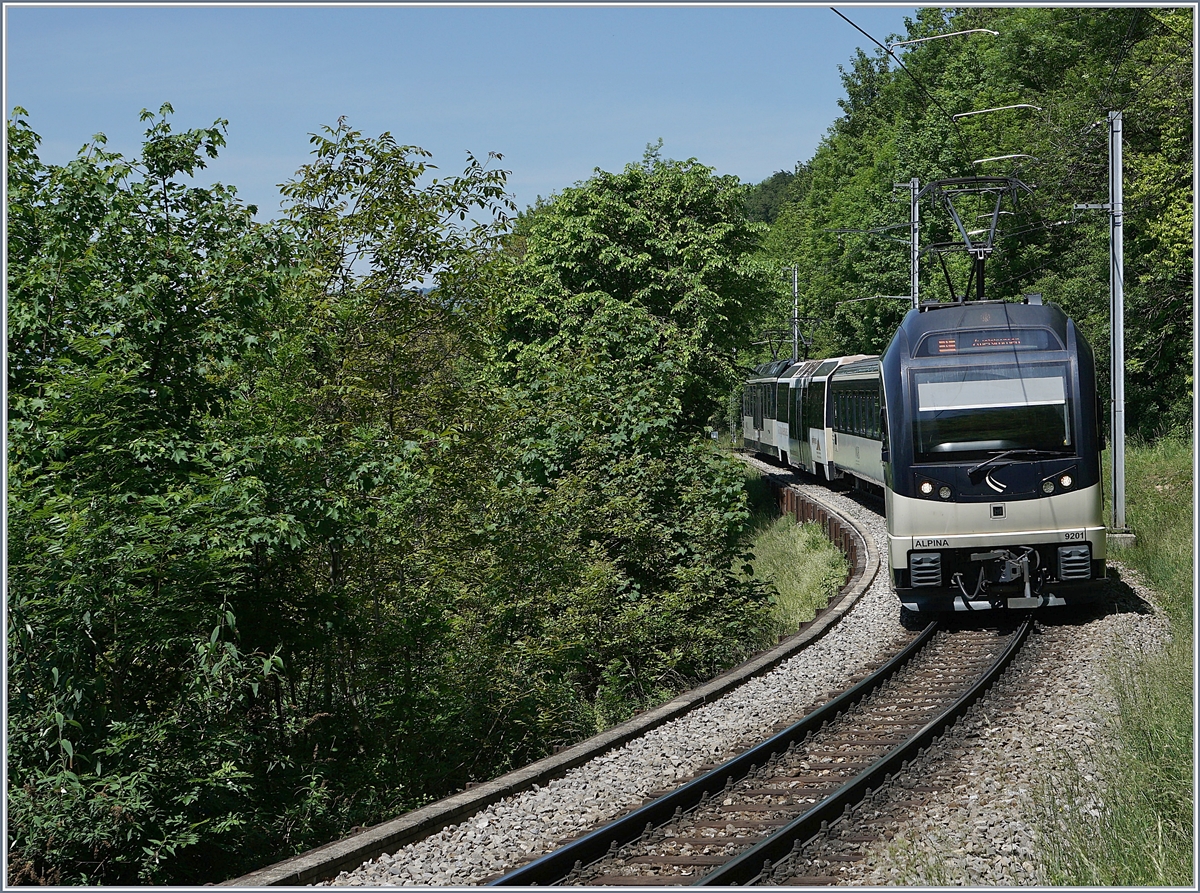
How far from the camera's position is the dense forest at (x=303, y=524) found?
7.21m

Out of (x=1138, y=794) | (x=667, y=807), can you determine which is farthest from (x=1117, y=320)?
(x=667, y=807)

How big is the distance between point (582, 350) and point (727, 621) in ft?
15.7

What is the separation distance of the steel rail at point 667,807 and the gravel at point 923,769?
0.31 m

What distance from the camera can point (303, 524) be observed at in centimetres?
842

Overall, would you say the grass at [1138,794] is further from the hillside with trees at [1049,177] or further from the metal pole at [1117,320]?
the hillside with trees at [1049,177]

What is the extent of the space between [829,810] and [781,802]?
1.91 feet

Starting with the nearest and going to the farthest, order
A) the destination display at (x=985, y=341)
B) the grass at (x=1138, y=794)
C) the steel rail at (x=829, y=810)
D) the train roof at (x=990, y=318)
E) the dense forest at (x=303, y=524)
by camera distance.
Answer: the grass at (x=1138, y=794) → the steel rail at (x=829, y=810) → the dense forest at (x=303, y=524) → the destination display at (x=985, y=341) → the train roof at (x=990, y=318)

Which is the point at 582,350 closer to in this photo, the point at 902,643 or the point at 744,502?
the point at 744,502

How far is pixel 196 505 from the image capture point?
24.9ft

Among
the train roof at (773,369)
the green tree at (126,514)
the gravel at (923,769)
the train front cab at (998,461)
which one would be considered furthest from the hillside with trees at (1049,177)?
the green tree at (126,514)

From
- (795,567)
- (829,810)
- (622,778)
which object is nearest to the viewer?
(829,810)

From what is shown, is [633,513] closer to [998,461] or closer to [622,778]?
[998,461]

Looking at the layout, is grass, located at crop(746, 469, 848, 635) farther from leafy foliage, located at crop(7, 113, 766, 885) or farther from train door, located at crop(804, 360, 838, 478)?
train door, located at crop(804, 360, 838, 478)

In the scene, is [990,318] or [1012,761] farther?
[990,318]
